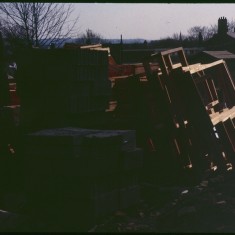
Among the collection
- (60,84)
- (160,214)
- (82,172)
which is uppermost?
(60,84)

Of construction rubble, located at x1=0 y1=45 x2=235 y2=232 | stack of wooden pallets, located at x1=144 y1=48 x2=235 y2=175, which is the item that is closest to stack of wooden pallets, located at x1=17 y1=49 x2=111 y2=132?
construction rubble, located at x1=0 y1=45 x2=235 y2=232

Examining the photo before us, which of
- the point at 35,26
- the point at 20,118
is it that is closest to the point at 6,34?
the point at 35,26

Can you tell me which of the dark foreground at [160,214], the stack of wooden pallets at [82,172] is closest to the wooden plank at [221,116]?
the dark foreground at [160,214]

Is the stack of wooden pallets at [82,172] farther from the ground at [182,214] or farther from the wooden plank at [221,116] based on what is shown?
the wooden plank at [221,116]

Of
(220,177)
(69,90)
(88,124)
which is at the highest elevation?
(69,90)

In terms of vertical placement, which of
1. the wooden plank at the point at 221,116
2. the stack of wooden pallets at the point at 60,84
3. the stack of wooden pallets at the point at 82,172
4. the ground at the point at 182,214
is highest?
the stack of wooden pallets at the point at 60,84

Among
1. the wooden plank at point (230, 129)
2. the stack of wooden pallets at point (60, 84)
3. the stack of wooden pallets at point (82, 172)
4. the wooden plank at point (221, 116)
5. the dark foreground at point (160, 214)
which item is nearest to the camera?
the dark foreground at point (160, 214)

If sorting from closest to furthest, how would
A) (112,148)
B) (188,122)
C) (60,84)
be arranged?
(112,148)
(60,84)
(188,122)

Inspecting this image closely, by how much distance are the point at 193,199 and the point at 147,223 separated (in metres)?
1.14

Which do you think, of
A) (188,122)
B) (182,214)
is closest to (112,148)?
(182,214)

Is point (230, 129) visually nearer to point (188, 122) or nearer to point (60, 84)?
point (188, 122)

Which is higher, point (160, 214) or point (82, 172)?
point (82, 172)

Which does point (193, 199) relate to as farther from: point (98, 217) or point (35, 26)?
point (35, 26)

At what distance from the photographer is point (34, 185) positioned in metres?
6.11
